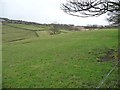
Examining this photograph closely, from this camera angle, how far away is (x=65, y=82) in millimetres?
16531

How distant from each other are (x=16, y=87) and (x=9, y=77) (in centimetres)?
361

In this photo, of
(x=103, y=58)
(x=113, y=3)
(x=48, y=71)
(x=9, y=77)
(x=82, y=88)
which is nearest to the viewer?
(x=82, y=88)

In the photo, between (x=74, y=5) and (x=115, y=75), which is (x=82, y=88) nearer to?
(x=115, y=75)

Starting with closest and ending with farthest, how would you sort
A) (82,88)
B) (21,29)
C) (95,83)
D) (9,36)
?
(82,88) < (95,83) < (9,36) < (21,29)

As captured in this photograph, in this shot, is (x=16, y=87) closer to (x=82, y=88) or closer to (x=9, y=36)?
(x=82, y=88)

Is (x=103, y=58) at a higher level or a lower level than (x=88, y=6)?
lower

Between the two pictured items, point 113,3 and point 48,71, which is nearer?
point 48,71

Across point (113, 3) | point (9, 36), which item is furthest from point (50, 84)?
point (9, 36)

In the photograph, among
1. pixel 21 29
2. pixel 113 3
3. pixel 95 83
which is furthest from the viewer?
pixel 21 29

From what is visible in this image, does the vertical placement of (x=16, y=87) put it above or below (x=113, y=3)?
below

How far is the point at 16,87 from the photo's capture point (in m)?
15.9

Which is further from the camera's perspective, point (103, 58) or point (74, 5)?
point (103, 58)

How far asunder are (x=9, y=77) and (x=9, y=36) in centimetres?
7163

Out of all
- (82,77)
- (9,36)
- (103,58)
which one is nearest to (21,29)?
(9,36)
